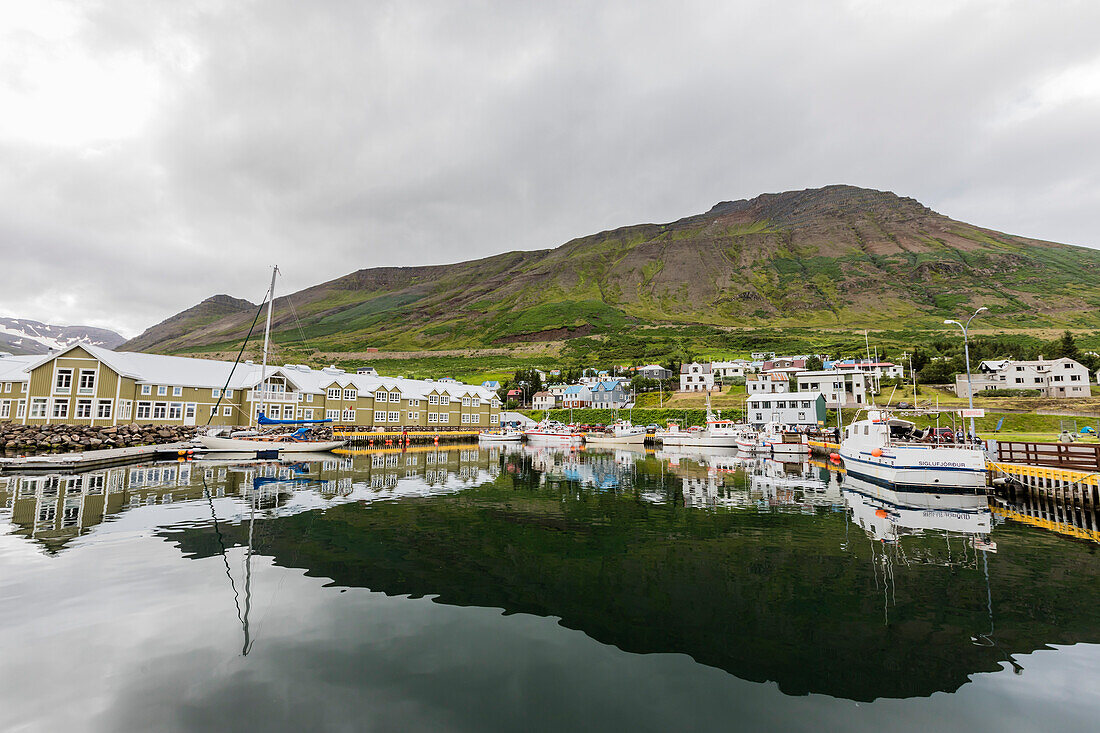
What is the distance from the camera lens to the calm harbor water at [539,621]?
22.1 ft

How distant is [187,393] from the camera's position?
57281 millimetres

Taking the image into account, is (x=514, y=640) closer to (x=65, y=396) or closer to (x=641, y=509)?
(x=641, y=509)

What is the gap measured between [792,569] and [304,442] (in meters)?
48.7

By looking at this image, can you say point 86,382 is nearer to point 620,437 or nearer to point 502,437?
point 502,437

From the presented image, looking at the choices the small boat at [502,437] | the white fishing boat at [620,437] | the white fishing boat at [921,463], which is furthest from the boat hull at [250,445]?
the white fishing boat at [921,463]

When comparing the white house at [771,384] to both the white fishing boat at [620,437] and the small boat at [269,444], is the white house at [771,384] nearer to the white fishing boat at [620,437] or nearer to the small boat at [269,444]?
the white fishing boat at [620,437]

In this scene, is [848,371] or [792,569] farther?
[848,371]

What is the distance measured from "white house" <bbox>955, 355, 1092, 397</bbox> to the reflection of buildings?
8707cm

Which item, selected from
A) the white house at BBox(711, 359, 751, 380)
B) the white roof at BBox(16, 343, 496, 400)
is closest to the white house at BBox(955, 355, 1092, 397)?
the white house at BBox(711, 359, 751, 380)

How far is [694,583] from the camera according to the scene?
38.7 feet

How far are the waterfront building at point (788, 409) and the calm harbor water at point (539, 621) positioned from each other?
191 ft

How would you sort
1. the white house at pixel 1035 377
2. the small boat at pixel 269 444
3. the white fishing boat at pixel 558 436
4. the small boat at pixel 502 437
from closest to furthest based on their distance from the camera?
1. the small boat at pixel 269 444
2. the white house at pixel 1035 377
3. the white fishing boat at pixel 558 436
4. the small boat at pixel 502 437

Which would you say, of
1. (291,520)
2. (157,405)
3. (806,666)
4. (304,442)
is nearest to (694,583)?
(806,666)

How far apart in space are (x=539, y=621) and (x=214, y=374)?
2624 inches
